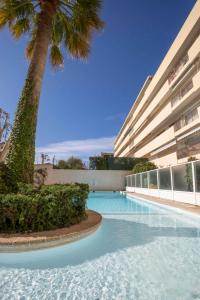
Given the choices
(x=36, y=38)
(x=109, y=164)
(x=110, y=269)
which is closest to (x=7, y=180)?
(x=110, y=269)

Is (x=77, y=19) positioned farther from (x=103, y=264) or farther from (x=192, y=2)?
(x=192, y=2)

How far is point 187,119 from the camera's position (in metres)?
22.7

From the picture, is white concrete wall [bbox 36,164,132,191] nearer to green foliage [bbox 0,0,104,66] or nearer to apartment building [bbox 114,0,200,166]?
apartment building [bbox 114,0,200,166]

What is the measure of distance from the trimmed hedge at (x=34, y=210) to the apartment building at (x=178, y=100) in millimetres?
16961

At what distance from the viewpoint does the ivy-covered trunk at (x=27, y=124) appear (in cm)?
653

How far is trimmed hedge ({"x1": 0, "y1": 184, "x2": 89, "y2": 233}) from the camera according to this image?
16.9ft

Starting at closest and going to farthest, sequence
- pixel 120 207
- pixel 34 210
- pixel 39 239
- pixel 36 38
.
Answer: pixel 39 239, pixel 34 210, pixel 36 38, pixel 120 207

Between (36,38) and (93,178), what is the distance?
2636cm

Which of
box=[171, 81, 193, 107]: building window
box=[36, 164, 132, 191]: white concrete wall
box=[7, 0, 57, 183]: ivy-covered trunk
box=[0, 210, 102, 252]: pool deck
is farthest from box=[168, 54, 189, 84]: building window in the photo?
box=[0, 210, 102, 252]: pool deck

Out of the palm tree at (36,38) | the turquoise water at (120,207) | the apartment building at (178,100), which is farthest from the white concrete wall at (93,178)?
the palm tree at (36,38)

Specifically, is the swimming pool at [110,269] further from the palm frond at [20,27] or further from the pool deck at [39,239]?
the palm frond at [20,27]

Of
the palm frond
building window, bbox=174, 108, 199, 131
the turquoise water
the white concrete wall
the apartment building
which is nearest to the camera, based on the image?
the palm frond

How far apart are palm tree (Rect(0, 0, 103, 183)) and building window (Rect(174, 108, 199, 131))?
15.3m

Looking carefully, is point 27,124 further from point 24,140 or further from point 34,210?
point 34,210
